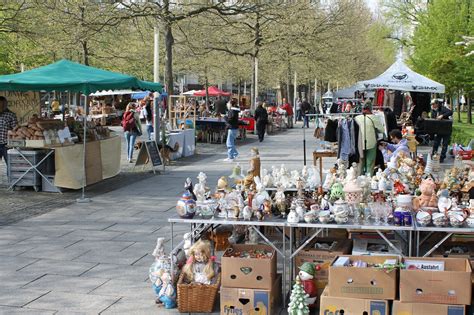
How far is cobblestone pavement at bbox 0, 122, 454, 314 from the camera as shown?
574cm

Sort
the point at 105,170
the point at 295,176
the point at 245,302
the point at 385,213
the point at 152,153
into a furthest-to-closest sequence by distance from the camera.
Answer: the point at 152,153
the point at 105,170
the point at 295,176
the point at 385,213
the point at 245,302

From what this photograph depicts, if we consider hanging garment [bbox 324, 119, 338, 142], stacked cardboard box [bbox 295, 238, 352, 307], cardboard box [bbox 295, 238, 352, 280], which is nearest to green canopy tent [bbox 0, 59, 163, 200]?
hanging garment [bbox 324, 119, 338, 142]

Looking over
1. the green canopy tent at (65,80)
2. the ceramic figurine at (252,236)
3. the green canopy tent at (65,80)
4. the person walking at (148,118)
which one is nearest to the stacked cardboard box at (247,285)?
the ceramic figurine at (252,236)

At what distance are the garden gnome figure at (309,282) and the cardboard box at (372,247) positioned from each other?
63 cm

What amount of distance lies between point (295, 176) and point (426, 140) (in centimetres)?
1529

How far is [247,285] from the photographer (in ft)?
17.2

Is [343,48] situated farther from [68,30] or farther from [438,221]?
[438,221]

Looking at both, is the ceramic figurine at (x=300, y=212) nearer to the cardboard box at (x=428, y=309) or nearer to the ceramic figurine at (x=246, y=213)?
the ceramic figurine at (x=246, y=213)

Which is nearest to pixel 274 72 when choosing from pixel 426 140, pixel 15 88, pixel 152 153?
pixel 426 140

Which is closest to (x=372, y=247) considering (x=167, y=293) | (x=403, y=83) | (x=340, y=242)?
(x=340, y=242)

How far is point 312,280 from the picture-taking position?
213 inches

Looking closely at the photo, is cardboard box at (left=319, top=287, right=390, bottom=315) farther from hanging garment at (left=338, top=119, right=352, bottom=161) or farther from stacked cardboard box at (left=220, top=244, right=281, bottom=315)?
hanging garment at (left=338, top=119, right=352, bottom=161)

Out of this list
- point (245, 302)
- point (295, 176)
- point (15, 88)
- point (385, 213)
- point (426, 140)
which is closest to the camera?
point (245, 302)

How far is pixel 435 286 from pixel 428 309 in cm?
19
